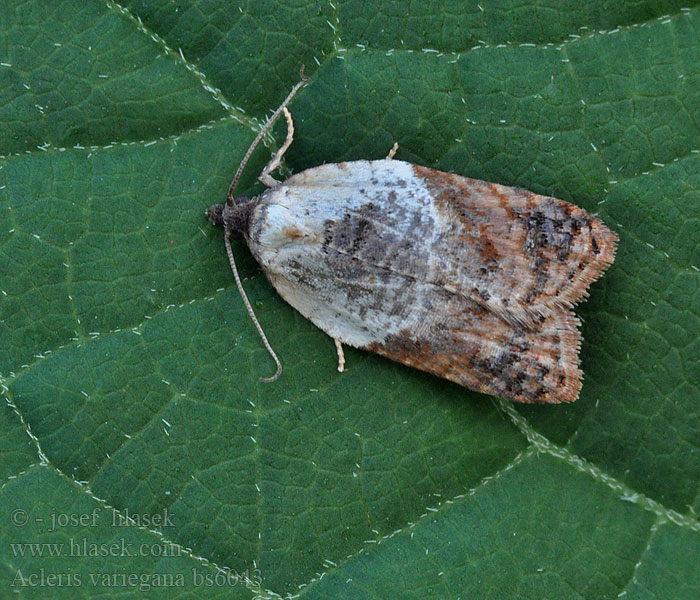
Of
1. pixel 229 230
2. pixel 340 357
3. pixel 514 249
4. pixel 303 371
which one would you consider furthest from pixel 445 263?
pixel 229 230

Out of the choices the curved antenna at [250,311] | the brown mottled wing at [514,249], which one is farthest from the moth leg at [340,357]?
the brown mottled wing at [514,249]

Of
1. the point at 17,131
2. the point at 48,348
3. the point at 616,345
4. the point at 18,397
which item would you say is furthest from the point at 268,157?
the point at 616,345

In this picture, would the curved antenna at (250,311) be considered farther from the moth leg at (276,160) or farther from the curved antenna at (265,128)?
the moth leg at (276,160)

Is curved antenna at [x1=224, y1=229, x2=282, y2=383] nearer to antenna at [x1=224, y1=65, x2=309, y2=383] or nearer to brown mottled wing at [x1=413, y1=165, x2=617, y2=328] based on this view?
antenna at [x1=224, y1=65, x2=309, y2=383]

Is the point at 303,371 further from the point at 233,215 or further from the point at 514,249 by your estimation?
the point at 514,249

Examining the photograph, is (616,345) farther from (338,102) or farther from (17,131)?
(17,131)

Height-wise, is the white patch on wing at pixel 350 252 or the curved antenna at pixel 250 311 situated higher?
the white patch on wing at pixel 350 252

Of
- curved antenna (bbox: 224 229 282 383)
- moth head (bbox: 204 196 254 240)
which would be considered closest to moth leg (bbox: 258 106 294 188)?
moth head (bbox: 204 196 254 240)
